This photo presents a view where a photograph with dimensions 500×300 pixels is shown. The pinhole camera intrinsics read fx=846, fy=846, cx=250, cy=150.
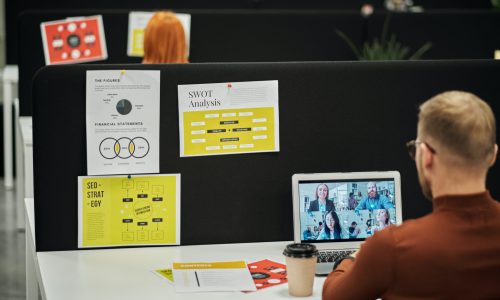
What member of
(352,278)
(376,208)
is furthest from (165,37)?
(352,278)

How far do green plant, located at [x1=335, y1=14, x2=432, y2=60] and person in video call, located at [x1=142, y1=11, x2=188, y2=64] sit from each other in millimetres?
1368

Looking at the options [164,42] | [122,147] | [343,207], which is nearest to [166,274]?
[122,147]

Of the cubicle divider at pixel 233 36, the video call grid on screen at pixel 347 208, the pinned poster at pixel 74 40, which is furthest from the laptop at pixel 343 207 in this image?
the cubicle divider at pixel 233 36

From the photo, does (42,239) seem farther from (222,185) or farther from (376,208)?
(376,208)

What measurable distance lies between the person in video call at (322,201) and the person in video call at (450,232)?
0.55 meters

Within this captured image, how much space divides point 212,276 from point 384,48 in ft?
9.96

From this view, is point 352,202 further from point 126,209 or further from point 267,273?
point 126,209

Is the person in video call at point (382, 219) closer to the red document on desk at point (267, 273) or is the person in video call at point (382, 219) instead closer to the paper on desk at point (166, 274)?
the red document on desk at point (267, 273)

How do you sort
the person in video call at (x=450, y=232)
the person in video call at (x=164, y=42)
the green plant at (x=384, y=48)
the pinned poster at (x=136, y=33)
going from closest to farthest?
1. the person in video call at (x=450, y=232)
2. the person in video call at (x=164, y=42)
3. the pinned poster at (x=136, y=33)
4. the green plant at (x=384, y=48)

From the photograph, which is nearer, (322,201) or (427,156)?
(427,156)

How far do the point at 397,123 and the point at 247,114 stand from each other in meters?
0.39

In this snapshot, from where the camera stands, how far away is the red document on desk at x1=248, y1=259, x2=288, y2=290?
1789 millimetres

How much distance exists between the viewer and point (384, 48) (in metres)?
4.62

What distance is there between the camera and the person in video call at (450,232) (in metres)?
1.34
